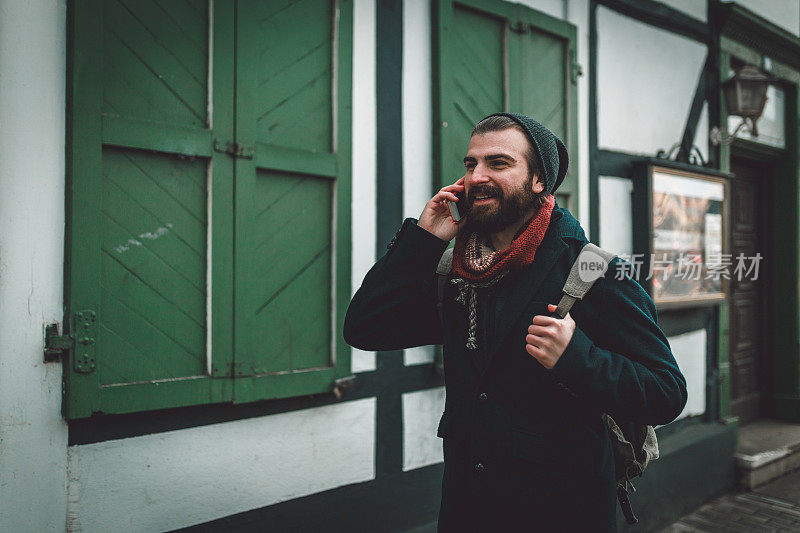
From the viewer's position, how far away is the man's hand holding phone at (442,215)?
1.96 m

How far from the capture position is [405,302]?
203 centimetres

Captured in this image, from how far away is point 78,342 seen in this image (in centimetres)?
226

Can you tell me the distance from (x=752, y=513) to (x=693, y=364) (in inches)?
46.1

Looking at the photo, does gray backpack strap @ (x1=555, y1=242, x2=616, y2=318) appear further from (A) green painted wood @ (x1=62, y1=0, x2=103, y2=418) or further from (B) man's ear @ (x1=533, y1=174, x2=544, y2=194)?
(A) green painted wood @ (x1=62, y1=0, x2=103, y2=418)

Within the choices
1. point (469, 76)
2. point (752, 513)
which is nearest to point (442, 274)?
point (469, 76)

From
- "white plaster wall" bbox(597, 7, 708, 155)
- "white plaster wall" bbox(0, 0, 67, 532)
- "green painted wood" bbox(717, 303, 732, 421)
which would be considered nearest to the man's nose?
"white plaster wall" bbox(0, 0, 67, 532)

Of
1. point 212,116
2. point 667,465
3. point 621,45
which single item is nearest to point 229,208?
point 212,116

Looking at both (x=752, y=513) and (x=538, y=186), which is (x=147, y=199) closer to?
(x=538, y=186)

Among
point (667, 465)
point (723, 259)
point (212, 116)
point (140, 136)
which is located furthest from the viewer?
point (723, 259)

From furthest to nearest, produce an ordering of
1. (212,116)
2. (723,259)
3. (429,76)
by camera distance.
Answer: (723,259) < (429,76) < (212,116)

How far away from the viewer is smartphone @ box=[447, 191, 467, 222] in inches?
77.5

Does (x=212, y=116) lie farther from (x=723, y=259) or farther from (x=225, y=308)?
(x=723, y=259)

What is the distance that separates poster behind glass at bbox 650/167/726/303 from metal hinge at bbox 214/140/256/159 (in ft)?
10.5

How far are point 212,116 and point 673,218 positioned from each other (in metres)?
3.67
